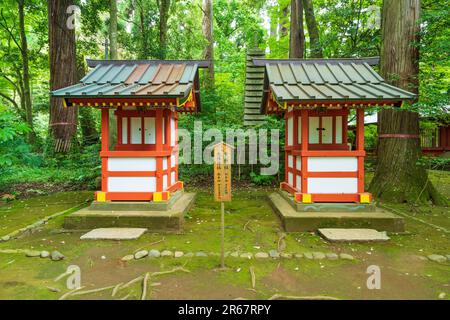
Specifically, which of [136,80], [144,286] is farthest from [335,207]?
[136,80]

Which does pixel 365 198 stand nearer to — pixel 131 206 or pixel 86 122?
pixel 131 206

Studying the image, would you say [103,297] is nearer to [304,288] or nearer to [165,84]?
[304,288]

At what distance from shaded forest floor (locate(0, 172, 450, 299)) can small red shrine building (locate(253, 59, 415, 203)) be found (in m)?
1.25

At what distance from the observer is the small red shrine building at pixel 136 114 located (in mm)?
5656

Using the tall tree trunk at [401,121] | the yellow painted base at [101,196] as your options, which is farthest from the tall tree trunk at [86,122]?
the tall tree trunk at [401,121]

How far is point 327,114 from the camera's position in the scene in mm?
6785

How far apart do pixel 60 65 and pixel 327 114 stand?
9.32m

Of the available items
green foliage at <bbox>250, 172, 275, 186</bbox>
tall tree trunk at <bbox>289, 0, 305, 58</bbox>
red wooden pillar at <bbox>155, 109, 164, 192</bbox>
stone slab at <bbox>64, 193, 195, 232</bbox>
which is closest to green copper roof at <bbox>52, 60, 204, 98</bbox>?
red wooden pillar at <bbox>155, 109, 164, 192</bbox>

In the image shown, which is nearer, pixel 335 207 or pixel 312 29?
pixel 335 207

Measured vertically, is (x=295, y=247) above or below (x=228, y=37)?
below

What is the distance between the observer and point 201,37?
1292 cm

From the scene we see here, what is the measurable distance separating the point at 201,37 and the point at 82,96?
28.7 feet

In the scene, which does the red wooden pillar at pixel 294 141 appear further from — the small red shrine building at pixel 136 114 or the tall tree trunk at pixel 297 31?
the tall tree trunk at pixel 297 31
